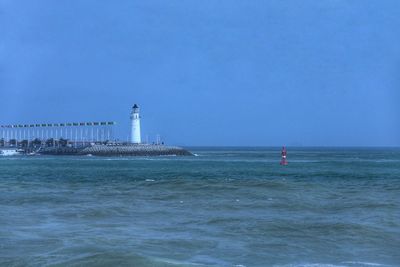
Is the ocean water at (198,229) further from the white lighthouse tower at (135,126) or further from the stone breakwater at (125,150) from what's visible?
the stone breakwater at (125,150)

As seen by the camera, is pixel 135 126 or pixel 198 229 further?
pixel 135 126

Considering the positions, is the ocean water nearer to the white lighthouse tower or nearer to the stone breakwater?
the white lighthouse tower

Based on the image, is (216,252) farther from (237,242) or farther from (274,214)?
(274,214)

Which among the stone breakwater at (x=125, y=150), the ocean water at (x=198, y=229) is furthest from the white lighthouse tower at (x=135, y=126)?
the ocean water at (x=198, y=229)

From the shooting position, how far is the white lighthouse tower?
387ft

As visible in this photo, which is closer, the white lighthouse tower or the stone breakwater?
the white lighthouse tower

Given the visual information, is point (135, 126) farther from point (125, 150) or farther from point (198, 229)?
point (198, 229)

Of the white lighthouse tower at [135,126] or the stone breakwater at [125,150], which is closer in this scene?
the white lighthouse tower at [135,126]

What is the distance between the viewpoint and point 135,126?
123m

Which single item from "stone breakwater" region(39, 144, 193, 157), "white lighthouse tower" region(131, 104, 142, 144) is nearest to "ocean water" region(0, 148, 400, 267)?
"white lighthouse tower" region(131, 104, 142, 144)

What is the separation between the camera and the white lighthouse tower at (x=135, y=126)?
11806cm

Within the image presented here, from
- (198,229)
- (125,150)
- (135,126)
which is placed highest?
(135,126)

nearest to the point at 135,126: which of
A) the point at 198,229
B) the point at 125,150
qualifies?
the point at 125,150

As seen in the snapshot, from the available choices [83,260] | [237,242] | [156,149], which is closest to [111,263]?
[83,260]
